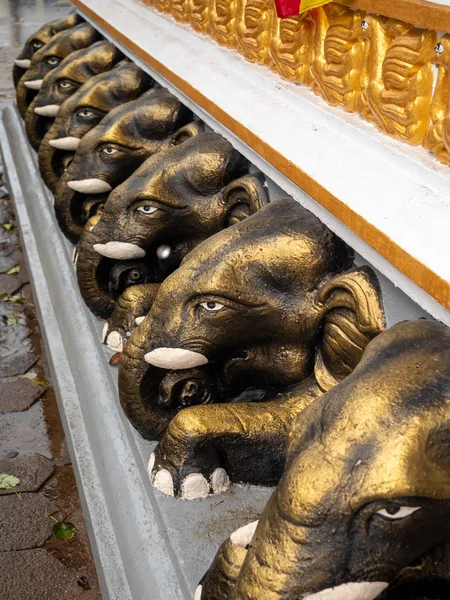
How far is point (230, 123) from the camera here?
7.21ft

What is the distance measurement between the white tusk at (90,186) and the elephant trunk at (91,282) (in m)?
0.30

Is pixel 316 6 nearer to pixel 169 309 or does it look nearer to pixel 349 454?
pixel 169 309

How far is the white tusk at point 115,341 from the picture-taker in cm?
252

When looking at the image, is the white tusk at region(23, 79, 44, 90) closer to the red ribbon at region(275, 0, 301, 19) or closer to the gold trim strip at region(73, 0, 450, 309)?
the gold trim strip at region(73, 0, 450, 309)

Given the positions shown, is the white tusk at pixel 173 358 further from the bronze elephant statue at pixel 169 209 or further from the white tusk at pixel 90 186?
the white tusk at pixel 90 186

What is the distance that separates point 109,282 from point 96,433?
0.54 meters

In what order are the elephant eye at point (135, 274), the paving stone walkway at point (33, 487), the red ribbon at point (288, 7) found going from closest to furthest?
1. the red ribbon at point (288, 7)
2. the paving stone walkway at point (33, 487)
3. the elephant eye at point (135, 274)

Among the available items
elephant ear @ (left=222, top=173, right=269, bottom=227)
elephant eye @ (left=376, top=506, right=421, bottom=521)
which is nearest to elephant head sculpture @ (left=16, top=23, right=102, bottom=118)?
elephant ear @ (left=222, top=173, right=269, bottom=227)

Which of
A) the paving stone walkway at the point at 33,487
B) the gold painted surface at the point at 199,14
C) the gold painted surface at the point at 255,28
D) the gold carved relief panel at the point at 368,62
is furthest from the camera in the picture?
the gold painted surface at the point at 199,14

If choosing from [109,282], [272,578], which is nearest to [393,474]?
[272,578]

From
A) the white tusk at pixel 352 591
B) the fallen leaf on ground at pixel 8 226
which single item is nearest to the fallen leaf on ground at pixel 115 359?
the white tusk at pixel 352 591

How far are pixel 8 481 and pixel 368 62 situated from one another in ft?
4.92

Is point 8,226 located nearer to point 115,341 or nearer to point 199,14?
point 199,14

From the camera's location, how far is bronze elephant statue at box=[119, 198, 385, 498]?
179 cm
